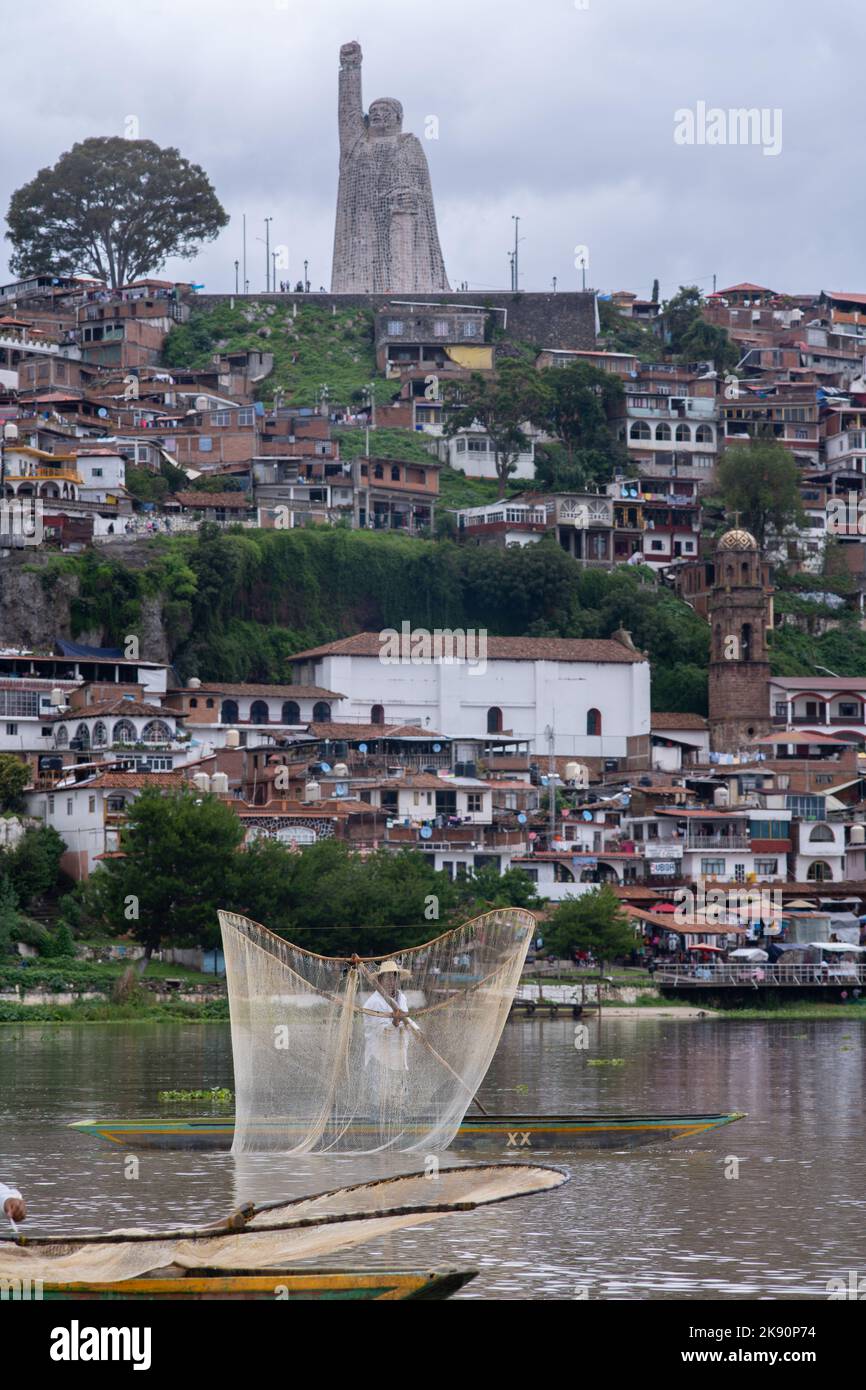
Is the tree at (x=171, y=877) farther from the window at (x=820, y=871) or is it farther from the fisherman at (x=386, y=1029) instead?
the fisherman at (x=386, y=1029)

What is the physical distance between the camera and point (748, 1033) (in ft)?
192

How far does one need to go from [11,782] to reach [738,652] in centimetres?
3367

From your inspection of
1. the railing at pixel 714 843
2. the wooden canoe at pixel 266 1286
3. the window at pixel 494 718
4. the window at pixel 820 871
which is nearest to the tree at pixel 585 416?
the window at pixel 494 718

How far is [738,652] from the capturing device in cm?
9219

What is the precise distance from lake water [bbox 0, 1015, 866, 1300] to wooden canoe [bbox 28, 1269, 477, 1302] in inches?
128

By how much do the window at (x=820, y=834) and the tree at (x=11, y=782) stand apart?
27880mm

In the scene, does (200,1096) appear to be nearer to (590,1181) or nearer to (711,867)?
(590,1181)

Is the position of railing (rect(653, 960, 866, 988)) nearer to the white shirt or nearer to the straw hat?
the white shirt

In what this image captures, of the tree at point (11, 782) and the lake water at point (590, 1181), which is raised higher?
the tree at point (11, 782)

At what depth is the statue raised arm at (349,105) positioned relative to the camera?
13550 centimetres

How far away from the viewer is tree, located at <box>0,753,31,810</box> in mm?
71500

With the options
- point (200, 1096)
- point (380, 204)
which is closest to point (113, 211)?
point (380, 204)

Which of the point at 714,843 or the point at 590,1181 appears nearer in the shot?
the point at 590,1181
